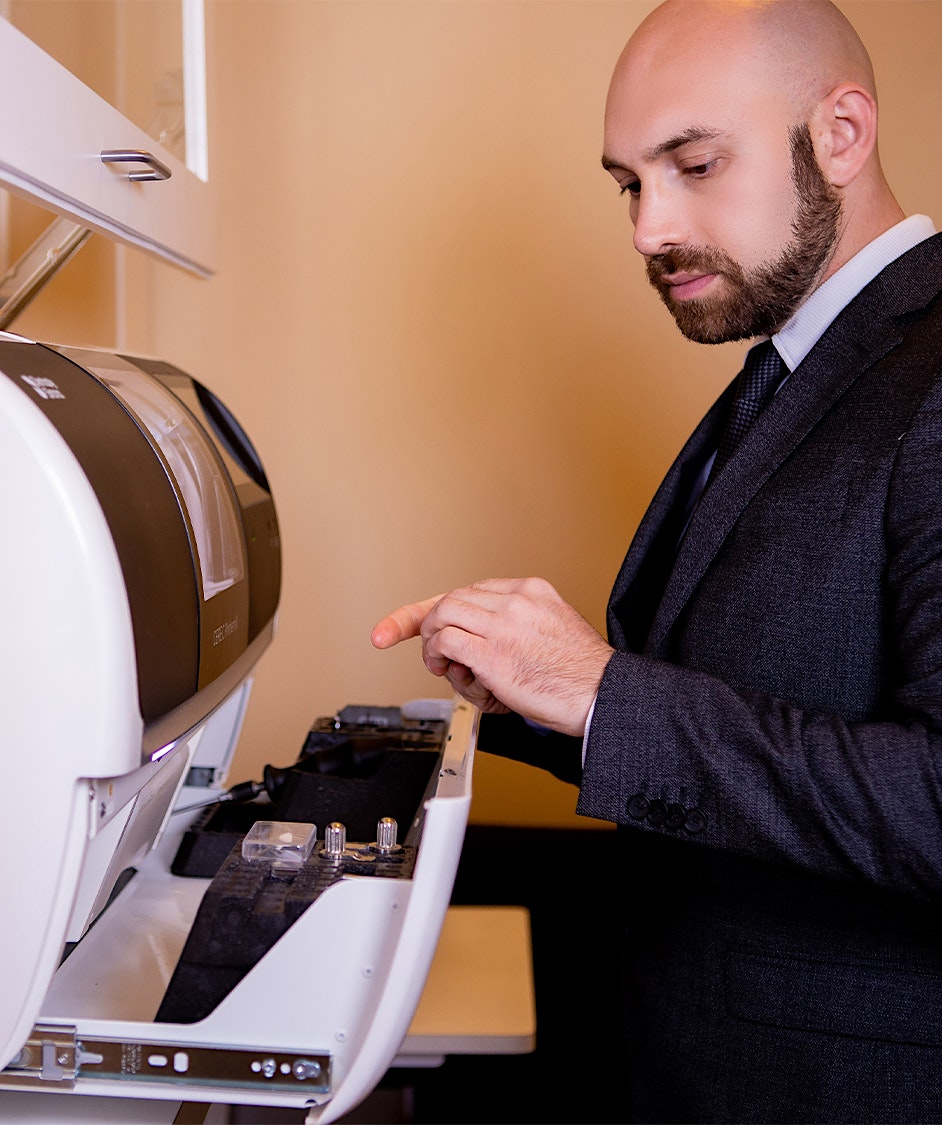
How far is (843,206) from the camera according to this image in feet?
4.05

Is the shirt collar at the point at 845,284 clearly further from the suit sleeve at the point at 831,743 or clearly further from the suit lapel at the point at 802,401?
the suit sleeve at the point at 831,743

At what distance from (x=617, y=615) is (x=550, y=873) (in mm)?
1134

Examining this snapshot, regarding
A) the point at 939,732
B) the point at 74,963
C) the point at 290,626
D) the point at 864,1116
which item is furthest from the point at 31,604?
the point at 290,626

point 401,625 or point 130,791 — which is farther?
point 401,625

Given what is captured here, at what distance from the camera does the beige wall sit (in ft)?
7.43

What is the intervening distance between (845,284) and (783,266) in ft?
0.22

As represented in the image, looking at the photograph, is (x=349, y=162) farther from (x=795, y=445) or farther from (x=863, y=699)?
(x=863, y=699)

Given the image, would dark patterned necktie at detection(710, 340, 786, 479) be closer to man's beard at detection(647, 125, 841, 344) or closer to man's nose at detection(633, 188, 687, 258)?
man's beard at detection(647, 125, 841, 344)

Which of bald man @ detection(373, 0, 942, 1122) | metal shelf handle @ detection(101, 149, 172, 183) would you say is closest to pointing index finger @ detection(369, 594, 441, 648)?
bald man @ detection(373, 0, 942, 1122)

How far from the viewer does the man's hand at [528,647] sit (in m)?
0.96

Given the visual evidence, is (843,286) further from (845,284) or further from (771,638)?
(771,638)

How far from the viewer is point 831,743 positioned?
88 cm

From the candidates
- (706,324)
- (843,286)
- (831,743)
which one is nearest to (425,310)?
(706,324)

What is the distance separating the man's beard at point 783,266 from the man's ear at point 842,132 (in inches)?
0.6
